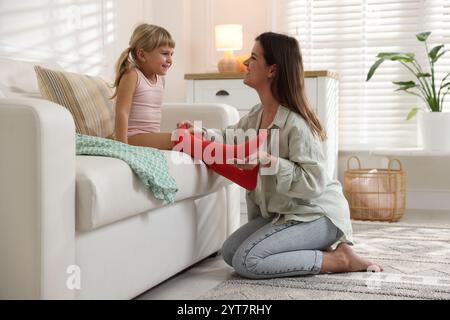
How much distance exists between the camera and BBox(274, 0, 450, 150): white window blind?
13.4 ft

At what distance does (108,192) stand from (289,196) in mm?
730

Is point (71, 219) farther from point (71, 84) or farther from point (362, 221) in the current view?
point (362, 221)

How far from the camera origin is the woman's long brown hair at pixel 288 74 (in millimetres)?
2309

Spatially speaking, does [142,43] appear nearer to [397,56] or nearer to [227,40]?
[227,40]

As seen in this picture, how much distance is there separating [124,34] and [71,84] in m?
1.59

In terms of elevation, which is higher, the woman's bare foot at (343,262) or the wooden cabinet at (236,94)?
the wooden cabinet at (236,94)

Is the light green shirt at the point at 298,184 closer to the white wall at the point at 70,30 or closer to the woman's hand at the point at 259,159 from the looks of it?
the woman's hand at the point at 259,159

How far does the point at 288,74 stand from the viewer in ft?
7.59

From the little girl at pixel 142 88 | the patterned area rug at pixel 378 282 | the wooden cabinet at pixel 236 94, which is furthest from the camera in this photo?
the wooden cabinet at pixel 236 94

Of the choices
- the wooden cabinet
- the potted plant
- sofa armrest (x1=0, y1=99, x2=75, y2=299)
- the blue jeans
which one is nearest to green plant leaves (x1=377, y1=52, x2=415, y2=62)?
the potted plant

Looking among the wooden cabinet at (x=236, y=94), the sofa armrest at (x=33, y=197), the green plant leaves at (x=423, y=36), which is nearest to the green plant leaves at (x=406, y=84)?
the green plant leaves at (x=423, y=36)

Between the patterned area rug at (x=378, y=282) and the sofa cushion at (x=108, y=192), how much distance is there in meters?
0.38

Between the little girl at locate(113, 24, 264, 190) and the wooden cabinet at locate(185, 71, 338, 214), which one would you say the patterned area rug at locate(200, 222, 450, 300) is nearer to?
the little girl at locate(113, 24, 264, 190)

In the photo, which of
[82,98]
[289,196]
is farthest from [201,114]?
[289,196]
